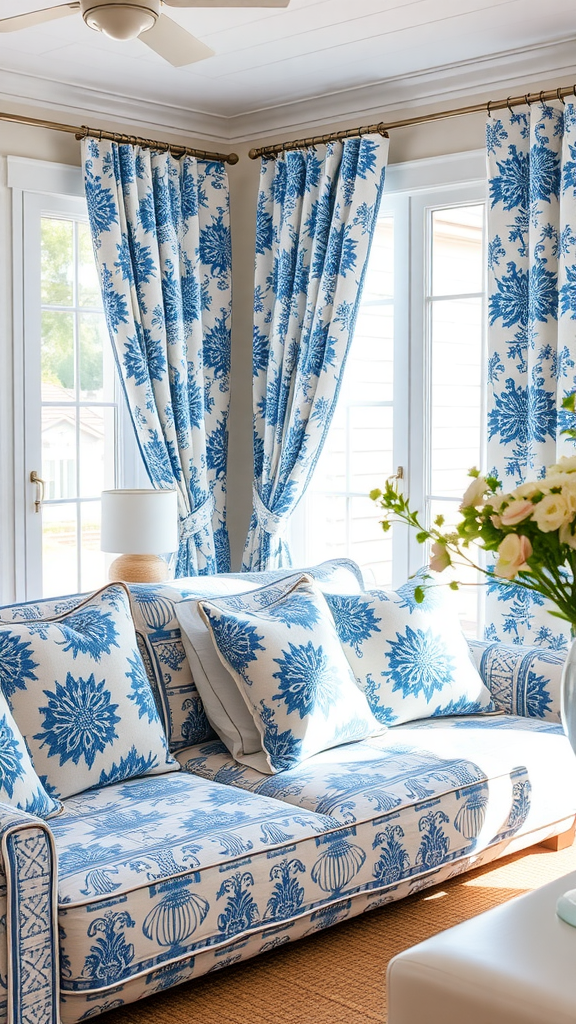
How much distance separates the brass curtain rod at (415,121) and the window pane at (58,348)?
1.16 meters

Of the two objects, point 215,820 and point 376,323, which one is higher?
point 376,323

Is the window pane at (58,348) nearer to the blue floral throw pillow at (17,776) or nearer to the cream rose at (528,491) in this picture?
the blue floral throw pillow at (17,776)

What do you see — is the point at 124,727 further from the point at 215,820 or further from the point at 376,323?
the point at 376,323

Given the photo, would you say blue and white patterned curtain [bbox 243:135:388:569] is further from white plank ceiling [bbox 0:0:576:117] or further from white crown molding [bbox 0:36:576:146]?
white plank ceiling [bbox 0:0:576:117]

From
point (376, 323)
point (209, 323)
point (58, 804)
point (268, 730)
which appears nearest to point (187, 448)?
point (209, 323)

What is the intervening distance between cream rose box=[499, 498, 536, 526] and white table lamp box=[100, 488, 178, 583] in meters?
2.52

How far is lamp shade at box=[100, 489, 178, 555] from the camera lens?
4.25 meters

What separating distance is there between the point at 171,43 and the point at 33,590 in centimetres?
245

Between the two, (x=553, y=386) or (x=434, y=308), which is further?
(x=434, y=308)

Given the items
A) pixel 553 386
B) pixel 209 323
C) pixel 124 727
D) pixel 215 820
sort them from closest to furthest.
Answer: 1. pixel 215 820
2. pixel 124 727
3. pixel 553 386
4. pixel 209 323

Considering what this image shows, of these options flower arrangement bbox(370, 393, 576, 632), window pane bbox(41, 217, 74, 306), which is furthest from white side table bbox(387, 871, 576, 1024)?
window pane bbox(41, 217, 74, 306)

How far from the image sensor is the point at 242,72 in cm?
445

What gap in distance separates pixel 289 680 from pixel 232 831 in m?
0.60

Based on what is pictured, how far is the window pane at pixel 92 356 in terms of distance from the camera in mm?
4855
